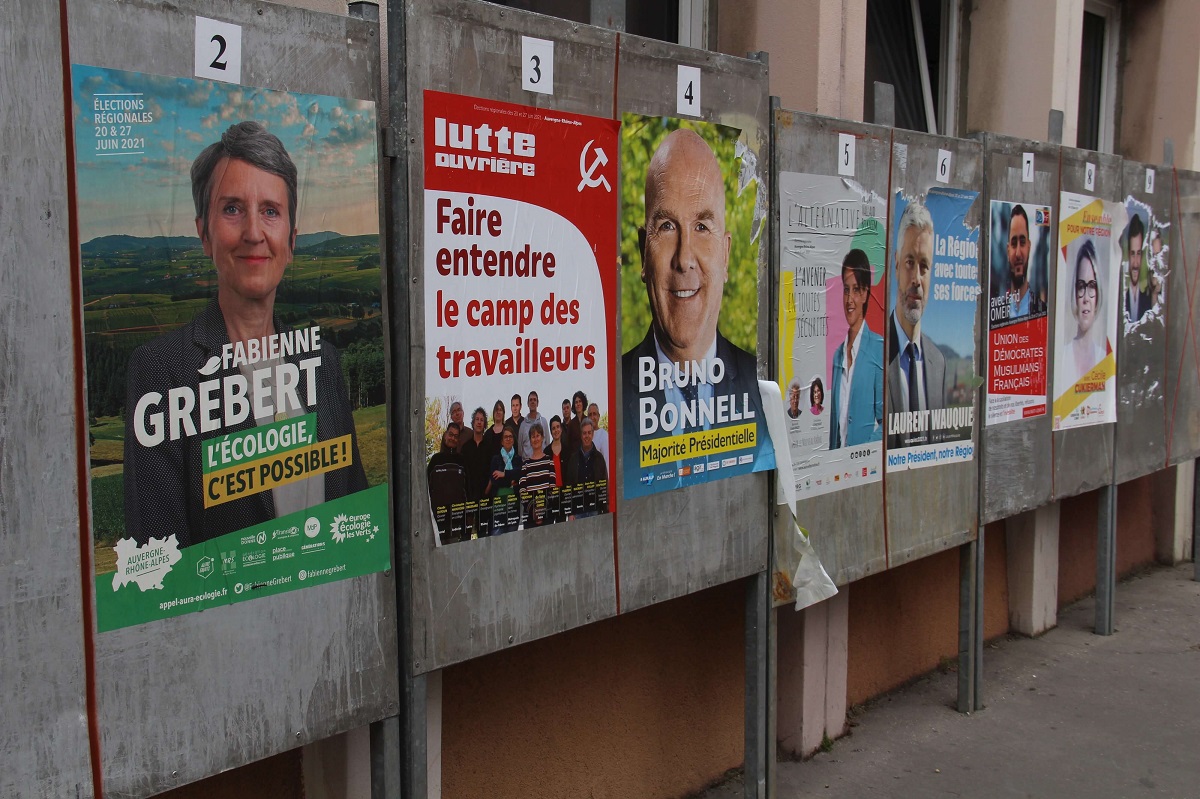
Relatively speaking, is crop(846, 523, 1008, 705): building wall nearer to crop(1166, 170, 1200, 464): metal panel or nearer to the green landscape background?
crop(1166, 170, 1200, 464): metal panel

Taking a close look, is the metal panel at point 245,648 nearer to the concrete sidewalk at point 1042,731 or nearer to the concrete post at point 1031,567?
the concrete sidewalk at point 1042,731

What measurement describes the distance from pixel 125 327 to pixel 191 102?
1.53 ft

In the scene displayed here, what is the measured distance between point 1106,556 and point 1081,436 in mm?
1036

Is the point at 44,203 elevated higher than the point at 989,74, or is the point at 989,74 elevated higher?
the point at 989,74

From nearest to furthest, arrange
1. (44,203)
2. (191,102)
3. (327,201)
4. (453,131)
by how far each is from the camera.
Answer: (44,203) < (191,102) < (327,201) < (453,131)

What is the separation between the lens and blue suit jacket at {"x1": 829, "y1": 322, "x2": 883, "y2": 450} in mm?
4225

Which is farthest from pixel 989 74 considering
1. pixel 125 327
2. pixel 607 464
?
pixel 125 327

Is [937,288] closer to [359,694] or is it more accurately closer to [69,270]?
[359,694]

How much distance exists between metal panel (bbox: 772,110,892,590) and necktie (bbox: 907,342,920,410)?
1.34 feet

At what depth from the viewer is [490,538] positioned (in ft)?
9.51

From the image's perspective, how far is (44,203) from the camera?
2.00 meters

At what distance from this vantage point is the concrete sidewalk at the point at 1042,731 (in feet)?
15.1

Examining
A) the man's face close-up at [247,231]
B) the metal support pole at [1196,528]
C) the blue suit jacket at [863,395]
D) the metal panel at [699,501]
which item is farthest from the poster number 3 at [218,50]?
the metal support pole at [1196,528]

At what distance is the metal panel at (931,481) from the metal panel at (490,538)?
1.76 m
